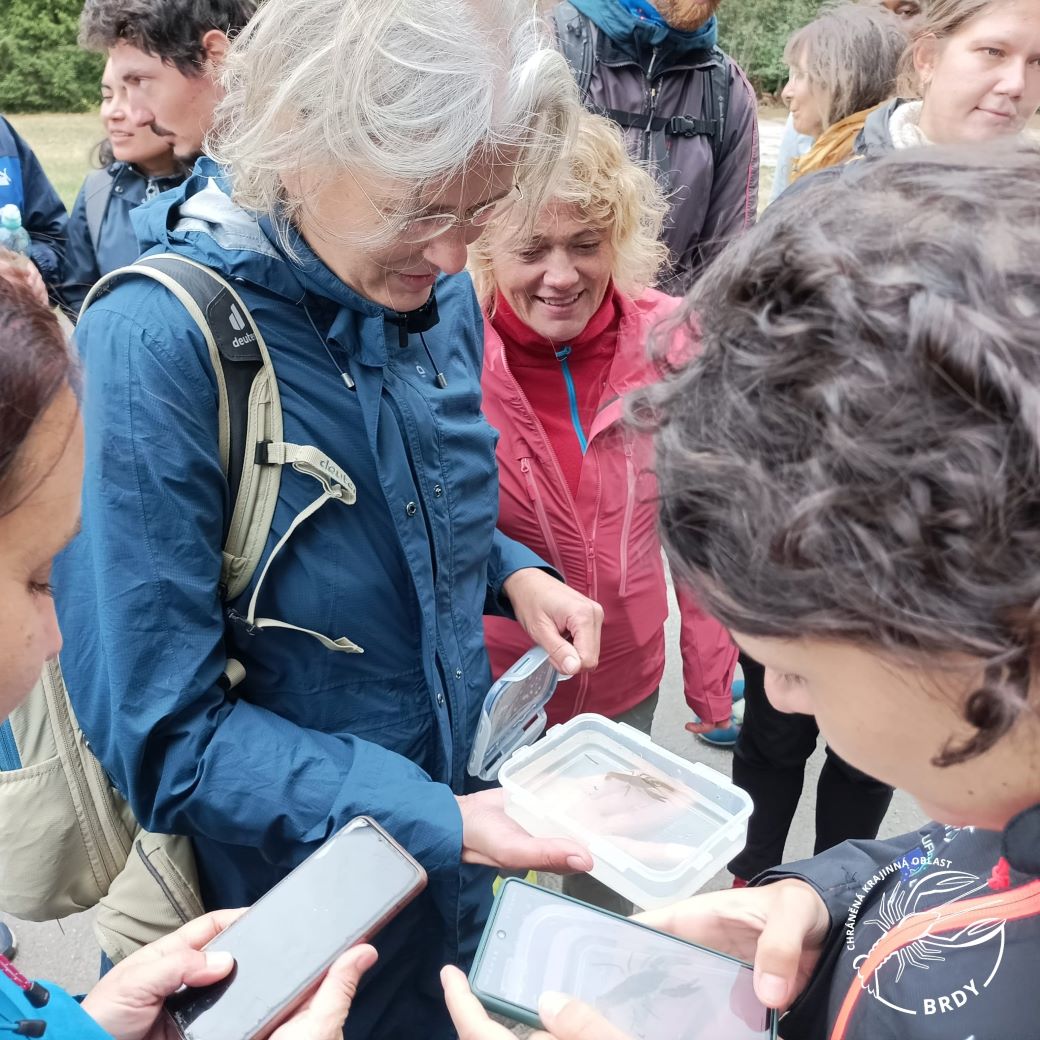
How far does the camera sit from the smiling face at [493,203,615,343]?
7.10 feet

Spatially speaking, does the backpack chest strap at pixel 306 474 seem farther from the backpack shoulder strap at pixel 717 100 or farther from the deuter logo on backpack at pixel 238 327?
the backpack shoulder strap at pixel 717 100

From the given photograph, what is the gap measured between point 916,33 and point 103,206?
110 inches

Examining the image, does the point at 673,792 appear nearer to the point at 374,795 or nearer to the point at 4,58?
the point at 374,795

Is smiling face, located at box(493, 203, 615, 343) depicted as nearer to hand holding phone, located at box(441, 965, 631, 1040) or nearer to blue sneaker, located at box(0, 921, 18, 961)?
hand holding phone, located at box(441, 965, 631, 1040)

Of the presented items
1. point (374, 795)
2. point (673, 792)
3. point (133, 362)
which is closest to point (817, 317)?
point (133, 362)

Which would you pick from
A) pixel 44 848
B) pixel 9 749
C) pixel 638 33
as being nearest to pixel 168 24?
pixel 638 33

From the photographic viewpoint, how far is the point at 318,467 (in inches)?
51.3

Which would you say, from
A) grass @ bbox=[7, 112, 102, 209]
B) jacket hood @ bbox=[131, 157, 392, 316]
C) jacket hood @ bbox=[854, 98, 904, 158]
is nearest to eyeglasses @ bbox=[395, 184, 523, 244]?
jacket hood @ bbox=[131, 157, 392, 316]

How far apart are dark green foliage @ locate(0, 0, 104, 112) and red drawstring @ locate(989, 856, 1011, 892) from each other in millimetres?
21321

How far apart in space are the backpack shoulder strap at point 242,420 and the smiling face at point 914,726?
2.39 ft

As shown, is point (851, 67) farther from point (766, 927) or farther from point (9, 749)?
point (9, 749)

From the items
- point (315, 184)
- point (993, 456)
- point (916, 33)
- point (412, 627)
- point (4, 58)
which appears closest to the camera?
point (993, 456)

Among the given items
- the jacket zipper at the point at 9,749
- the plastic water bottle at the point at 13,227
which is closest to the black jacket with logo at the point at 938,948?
the jacket zipper at the point at 9,749

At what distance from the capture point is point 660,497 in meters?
0.79
